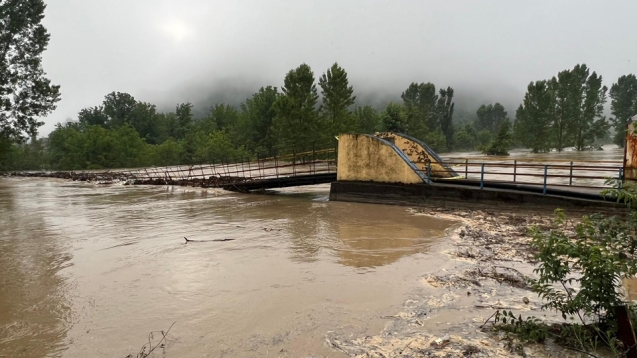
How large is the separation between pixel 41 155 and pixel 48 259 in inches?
3445

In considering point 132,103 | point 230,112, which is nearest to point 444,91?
point 230,112

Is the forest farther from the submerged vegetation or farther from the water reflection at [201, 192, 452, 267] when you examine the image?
the submerged vegetation

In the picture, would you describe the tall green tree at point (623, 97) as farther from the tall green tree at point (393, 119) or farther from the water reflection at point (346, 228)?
the water reflection at point (346, 228)

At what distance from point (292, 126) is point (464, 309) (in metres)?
40.8

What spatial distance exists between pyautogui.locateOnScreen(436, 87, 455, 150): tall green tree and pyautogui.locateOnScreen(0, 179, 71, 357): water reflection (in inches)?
4028

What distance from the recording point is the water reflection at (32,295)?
432 cm

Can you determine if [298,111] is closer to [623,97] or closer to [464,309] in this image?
[464,309]

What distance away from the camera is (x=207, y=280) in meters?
6.30

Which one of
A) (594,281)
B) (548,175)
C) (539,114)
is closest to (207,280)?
(594,281)

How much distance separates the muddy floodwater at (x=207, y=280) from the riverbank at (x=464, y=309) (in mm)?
284

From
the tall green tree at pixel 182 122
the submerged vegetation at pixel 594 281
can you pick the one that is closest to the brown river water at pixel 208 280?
the submerged vegetation at pixel 594 281

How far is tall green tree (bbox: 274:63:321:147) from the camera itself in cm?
4447

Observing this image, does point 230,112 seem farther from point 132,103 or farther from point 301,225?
point 301,225

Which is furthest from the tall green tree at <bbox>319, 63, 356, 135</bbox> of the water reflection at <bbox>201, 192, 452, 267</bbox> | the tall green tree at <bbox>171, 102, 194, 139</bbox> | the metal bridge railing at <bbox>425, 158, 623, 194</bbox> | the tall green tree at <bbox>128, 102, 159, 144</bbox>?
the tall green tree at <bbox>128, 102, 159, 144</bbox>
